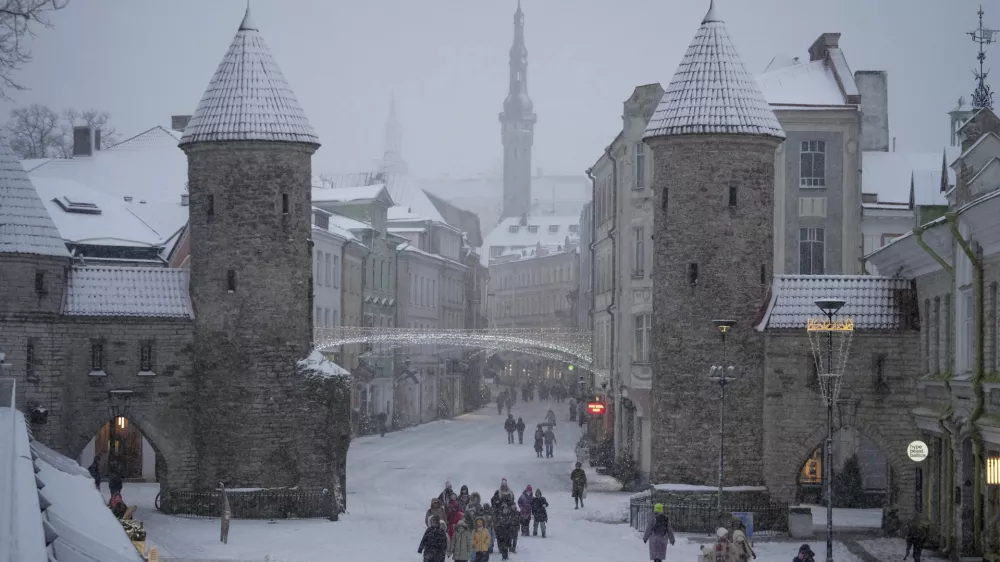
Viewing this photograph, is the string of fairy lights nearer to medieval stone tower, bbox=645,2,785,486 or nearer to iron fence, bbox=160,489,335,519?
iron fence, bbox=160,489,335,519

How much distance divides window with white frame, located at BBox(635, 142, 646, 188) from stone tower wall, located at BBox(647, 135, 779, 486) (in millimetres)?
11543

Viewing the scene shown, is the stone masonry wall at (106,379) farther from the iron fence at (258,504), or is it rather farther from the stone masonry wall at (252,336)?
the iron fence at (258,504)

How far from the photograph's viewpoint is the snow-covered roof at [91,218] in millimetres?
55156

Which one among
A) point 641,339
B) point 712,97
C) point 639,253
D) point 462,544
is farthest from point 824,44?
point 462,544

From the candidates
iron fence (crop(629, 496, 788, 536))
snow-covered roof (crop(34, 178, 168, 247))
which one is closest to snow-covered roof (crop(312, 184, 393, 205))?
snow-covered roof (crop(34, 178, 168, 247))

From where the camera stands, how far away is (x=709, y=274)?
139ft

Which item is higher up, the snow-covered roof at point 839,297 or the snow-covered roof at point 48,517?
the snow-covered roof at point 839,297

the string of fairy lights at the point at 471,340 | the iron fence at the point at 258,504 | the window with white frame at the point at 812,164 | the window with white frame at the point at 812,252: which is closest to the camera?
the iron fence at the point at 258,504

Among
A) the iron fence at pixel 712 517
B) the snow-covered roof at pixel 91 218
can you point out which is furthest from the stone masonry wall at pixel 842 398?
the snow-covered roof at pixel 91 218

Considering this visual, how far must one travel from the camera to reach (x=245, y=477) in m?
44.2

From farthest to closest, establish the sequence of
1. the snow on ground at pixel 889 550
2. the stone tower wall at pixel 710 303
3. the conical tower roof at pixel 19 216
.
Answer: the conical tower roof at pixel 19 216 → the stone tower wall at pixel 710 303 → the snow on ground at pixel 889 550

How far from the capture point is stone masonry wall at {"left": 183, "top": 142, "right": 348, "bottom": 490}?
145 ft

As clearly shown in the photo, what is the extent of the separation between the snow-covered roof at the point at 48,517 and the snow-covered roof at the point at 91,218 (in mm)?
31435

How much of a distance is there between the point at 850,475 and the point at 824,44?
14.6 meters
